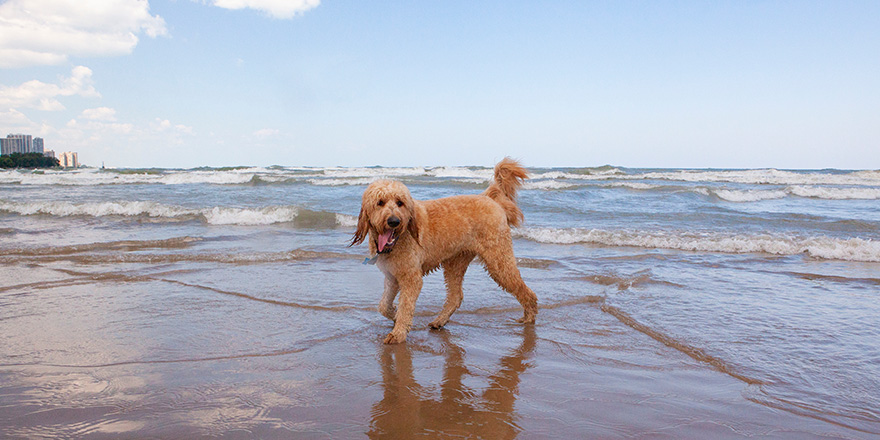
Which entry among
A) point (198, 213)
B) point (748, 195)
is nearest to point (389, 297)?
point (198, 213)

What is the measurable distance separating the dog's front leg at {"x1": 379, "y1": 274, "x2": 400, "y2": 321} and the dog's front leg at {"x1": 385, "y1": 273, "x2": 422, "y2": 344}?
215 millimetres

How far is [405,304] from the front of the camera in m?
4.35

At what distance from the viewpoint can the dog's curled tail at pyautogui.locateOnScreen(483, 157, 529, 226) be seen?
17.7 feet

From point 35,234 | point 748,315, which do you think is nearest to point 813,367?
point 748,315

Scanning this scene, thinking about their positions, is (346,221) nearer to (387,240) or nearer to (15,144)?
(387,240)

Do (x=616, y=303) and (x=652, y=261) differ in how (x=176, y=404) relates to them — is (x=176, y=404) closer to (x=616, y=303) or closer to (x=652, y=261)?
(x=616, y=303)

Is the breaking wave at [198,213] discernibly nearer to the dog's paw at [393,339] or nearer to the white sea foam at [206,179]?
the dog's paw at [393,339]

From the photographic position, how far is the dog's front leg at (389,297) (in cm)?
462

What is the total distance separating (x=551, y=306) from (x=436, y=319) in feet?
5.06

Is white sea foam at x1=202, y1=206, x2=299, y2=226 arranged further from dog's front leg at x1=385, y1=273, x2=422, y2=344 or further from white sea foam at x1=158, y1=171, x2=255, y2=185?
white sea foam at x1=158, y1=171, x2=255, y2=185

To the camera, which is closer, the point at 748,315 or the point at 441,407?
the point at 441,407

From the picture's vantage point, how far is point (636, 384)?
3436mm

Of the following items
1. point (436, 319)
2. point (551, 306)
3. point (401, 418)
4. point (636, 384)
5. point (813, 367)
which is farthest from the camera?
point (551, 306)

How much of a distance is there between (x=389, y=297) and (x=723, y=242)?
7849 millimetres
